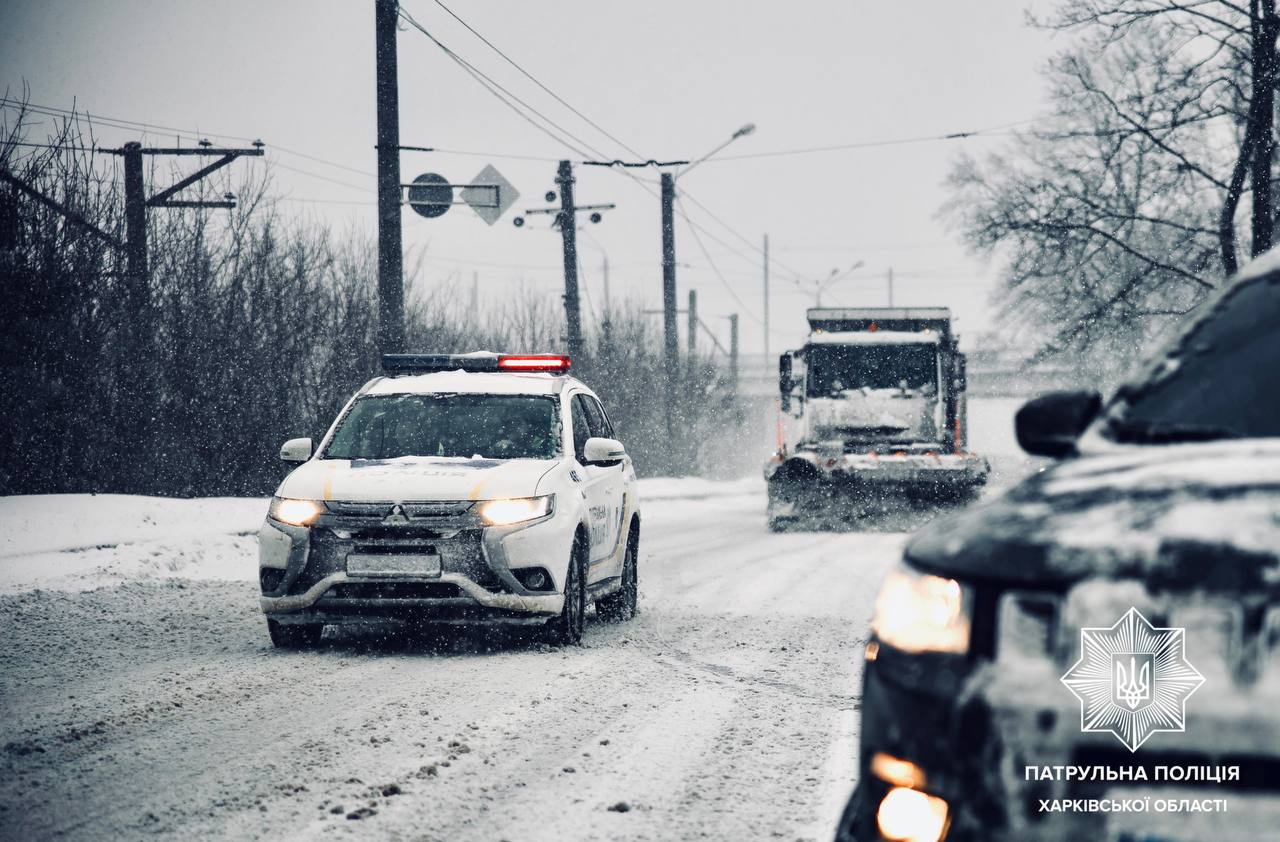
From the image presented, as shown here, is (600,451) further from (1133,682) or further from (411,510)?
(1133,682)

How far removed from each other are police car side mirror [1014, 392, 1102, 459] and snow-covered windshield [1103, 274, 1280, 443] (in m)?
0.08

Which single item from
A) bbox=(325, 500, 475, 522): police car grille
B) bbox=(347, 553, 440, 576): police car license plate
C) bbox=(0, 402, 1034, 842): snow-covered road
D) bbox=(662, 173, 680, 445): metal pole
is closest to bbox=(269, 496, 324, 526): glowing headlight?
bbox=(325, 500, 475, 522): police car grille

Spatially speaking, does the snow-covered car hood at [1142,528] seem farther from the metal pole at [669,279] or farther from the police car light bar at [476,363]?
the metal pole at [669,279]

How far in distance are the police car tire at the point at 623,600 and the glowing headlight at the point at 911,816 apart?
7.49m

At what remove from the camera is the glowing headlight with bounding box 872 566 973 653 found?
8.71 feet

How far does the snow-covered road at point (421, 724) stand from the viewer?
4773 mm

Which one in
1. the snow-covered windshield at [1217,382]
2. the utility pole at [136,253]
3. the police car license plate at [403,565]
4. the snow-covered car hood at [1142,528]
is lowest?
the police car license plate at [403,565]

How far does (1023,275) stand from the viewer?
3077 centimetres

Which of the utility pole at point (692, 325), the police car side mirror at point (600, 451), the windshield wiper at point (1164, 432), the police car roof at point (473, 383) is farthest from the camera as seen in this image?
the utility pole at point (692, 325)

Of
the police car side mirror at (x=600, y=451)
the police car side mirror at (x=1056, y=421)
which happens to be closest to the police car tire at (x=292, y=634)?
the police car side mirror at (x=600, y=451)

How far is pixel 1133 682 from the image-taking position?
2.48 m

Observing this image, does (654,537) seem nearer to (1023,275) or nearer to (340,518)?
(340,518)

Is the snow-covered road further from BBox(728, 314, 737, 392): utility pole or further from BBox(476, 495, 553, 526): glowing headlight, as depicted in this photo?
BBox(728, 314, 737, 392): utility pole

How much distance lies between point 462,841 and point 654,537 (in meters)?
14.8
